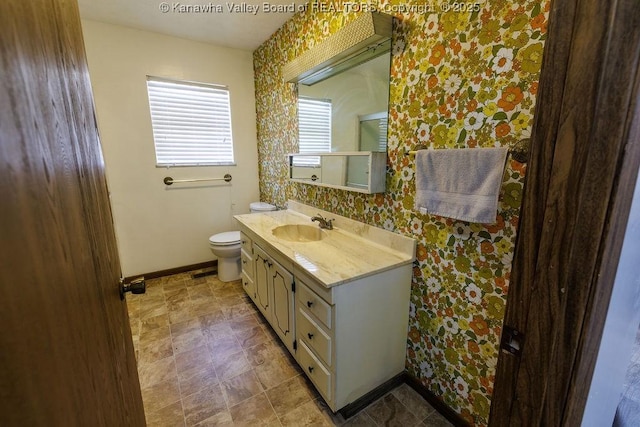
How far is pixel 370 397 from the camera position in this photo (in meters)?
1.56

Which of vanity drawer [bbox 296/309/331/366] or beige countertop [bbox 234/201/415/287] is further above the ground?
beige countertop [bbox 234/201/415/287]

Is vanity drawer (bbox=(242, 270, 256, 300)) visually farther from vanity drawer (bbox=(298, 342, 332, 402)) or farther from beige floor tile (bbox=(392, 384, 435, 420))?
beige floor tile (bbox=(392, 384, 435, 420))

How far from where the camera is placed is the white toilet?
2.84 metres

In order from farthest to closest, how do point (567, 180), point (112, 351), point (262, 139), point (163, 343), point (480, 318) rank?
point (262, 139) → point (163, 343) → point (480, 318) → point (112, 351) → point (567, 180)

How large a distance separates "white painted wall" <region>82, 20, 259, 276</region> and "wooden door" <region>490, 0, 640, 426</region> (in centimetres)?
319

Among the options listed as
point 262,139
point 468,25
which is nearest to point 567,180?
point 468,25

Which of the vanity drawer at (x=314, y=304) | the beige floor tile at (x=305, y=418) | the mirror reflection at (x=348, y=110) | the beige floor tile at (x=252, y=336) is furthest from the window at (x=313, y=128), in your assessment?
the beige floor tile at (x=305, y=418)

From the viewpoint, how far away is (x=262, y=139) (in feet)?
10.8

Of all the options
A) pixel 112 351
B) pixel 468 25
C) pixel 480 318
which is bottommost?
pixel 480 318

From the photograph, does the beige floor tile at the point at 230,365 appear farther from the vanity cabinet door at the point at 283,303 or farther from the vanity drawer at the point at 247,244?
the vanity drawer at the point at 247,244

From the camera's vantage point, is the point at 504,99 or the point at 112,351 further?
the point at 504,99

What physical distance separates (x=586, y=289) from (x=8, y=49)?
99 centimetres

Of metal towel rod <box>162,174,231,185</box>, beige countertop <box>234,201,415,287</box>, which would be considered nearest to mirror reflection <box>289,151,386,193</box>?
beige countertop <box>234,201,415,287</box>

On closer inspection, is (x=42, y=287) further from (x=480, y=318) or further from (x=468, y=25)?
(x=468, y=25)
